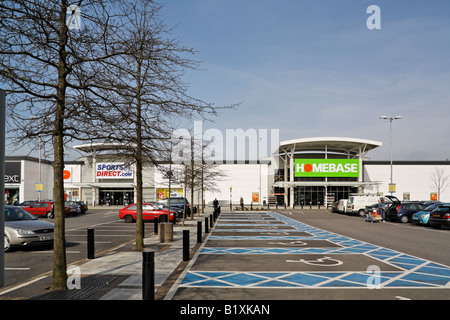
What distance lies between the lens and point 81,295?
7312mm

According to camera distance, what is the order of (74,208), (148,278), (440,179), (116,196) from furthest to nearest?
(116,196) → (440,179) → (74,208) → (148,278)

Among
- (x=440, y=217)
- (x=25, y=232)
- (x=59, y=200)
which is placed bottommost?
(x=440, y=217)

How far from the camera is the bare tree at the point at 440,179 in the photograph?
5634cm

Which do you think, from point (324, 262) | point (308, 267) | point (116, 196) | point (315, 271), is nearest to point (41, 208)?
point (116, 196)

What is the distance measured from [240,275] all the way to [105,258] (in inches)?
188

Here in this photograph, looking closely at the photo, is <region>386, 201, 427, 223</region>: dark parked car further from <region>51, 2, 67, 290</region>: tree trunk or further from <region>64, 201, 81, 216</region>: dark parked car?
<region>64, 201, 81, 216</region>: dark parked car

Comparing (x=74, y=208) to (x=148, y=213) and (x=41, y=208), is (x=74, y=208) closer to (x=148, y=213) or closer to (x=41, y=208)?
(x=41, y=208)

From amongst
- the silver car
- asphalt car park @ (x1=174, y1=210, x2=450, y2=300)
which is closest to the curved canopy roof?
asphalt car park @ (x1=174, y1=210, x2=450, y2=300)

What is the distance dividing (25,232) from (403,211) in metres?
25.4

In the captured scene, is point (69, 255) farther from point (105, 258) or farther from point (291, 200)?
point (291, 200)

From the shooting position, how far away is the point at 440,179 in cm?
5650

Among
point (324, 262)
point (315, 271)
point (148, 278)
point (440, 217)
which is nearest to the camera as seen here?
point (148, 278)
